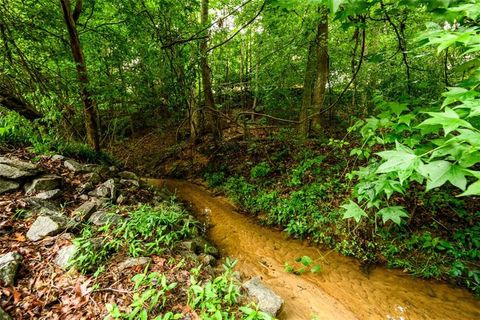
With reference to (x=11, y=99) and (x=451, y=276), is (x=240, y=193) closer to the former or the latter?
(x=451, y=276)

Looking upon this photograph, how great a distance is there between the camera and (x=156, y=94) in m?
8.27

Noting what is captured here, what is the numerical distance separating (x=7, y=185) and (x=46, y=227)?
1.15 metres

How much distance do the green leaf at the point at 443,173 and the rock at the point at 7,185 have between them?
191 inches

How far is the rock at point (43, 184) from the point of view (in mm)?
3585

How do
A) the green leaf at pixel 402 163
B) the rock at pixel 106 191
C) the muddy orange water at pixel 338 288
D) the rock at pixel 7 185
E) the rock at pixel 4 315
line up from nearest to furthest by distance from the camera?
the green leaf at pixel 402 163 → the rock at pixel 4 315 → the muddy orange water at pixel 338 288 → the rock at pixel 7 185 → the rock at pixel 106 191

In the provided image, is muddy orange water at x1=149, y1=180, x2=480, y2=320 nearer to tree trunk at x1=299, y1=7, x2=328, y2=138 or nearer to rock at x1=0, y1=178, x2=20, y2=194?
rock at x1=0, y1=178, x2=20, y2=194

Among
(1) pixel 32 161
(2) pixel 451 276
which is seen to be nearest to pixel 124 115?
(1) pixel 32 161

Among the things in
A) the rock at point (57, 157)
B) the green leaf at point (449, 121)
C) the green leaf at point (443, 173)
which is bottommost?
the rock at point (57, 157)

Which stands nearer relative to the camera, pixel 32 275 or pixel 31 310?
pixel 31 310

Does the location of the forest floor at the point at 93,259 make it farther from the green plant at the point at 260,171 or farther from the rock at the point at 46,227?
the green plant at the point at 260,171

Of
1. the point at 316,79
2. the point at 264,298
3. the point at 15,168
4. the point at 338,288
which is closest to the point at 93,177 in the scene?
the point at 15,168

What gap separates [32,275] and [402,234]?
5463 mm

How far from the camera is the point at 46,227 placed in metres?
3.00

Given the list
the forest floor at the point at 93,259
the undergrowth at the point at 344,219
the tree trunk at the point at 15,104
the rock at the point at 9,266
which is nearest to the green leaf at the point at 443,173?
the forest floor at the point at 93,259
